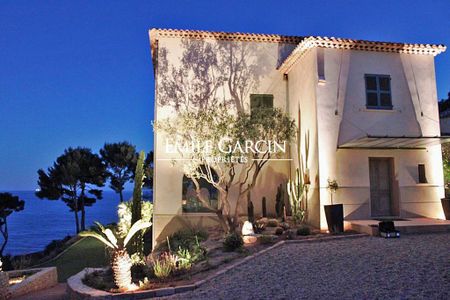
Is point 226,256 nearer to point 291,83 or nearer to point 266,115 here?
point 266,115

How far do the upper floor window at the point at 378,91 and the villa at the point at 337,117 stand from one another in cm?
4

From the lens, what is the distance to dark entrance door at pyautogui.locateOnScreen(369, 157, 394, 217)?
14516 millimetres

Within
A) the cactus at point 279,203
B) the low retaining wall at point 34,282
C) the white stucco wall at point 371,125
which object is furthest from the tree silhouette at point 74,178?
the white stucco wall at point 371,125

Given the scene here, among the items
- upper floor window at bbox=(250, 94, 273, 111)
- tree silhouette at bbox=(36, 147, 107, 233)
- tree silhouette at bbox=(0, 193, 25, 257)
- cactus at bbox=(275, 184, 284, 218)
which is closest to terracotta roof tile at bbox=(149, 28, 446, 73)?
upper floor window at bbox=(250, 94, 273, 111)

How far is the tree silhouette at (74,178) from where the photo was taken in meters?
31.4

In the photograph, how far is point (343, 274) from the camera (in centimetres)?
764

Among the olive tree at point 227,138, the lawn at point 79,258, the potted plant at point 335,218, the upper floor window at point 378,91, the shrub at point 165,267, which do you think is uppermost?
the upper floor window at point 378,91

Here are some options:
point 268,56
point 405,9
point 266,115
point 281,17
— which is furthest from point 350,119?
point 405,9

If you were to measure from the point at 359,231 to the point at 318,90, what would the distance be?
5.11 meters

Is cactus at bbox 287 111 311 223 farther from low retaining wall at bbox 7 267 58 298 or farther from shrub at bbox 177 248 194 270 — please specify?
low retaining wall at bbox 7 267 58 298

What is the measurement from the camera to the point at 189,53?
17047 mm

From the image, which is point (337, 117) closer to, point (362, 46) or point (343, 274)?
point (362, 46)

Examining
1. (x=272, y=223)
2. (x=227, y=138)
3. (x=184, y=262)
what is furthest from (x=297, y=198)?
(x=184, y=262)

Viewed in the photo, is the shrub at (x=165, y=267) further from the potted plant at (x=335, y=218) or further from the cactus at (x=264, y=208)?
the cactus at (x=264, y=208)
